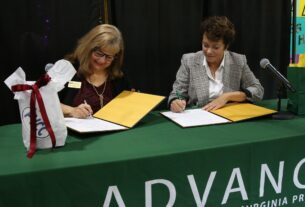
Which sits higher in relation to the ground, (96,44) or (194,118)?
(96,44)

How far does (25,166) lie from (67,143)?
0.69ft

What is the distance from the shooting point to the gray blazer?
1873 millimetres

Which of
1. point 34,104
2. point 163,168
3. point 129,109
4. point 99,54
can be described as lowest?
point 163,168

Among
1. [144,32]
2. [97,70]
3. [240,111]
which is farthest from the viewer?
[144,32]

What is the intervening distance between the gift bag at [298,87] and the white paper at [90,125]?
0.80m

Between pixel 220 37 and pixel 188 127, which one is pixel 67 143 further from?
pixel 220 37

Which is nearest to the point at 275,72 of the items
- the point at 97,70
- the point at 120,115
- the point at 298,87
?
the point at 298,87

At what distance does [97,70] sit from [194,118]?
0.65m

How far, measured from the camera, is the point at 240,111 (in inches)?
59.7

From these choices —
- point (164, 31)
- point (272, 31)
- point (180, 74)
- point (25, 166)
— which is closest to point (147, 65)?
point (164, 31)

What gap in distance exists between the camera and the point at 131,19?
2.32 m

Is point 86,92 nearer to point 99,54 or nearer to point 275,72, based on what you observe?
point 99,54

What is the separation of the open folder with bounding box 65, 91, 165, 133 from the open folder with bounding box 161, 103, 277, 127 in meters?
0.13

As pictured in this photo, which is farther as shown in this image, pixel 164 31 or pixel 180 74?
pixel 164 31
